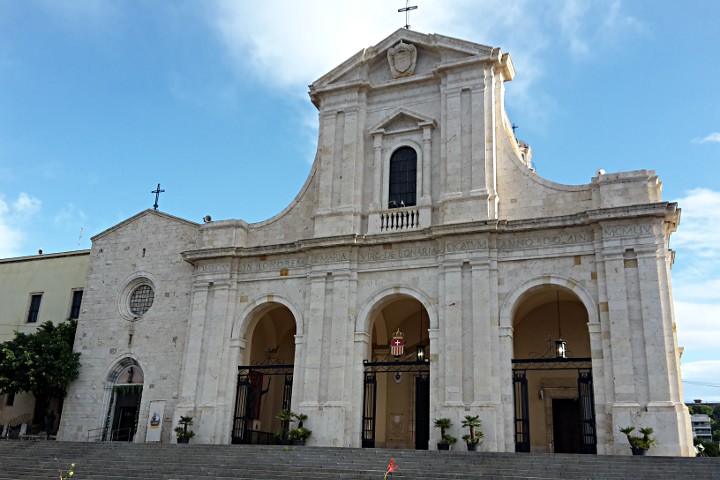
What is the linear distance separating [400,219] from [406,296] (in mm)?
2606

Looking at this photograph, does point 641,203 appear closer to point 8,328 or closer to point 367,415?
point 367,415

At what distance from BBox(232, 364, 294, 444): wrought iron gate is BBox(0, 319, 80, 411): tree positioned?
665 centimetres

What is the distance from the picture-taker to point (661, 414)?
720 inches

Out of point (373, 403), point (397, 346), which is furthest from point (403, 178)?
point (373, 403)

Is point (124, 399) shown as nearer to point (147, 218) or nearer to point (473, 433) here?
point (147, 218)

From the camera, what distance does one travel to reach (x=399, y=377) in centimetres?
2320

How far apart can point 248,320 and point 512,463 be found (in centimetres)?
1128

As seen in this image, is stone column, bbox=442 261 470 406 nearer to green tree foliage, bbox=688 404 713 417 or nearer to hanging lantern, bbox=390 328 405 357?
hanging lantern, bbox=390 328 405 357

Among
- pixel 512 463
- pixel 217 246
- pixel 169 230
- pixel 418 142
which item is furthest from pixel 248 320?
pixel 512 463

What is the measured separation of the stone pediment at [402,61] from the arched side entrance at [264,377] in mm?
8449

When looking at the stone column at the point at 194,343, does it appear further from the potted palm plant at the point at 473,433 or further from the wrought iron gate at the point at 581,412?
the wrought iron gate at the point at 581,412

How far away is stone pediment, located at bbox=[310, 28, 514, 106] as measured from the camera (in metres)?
24.1

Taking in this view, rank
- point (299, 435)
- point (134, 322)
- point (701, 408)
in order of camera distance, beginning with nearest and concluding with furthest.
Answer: point (299, 435) → point (134, 322) → point (701, 408)

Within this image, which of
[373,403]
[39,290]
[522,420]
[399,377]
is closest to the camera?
[522,420]
